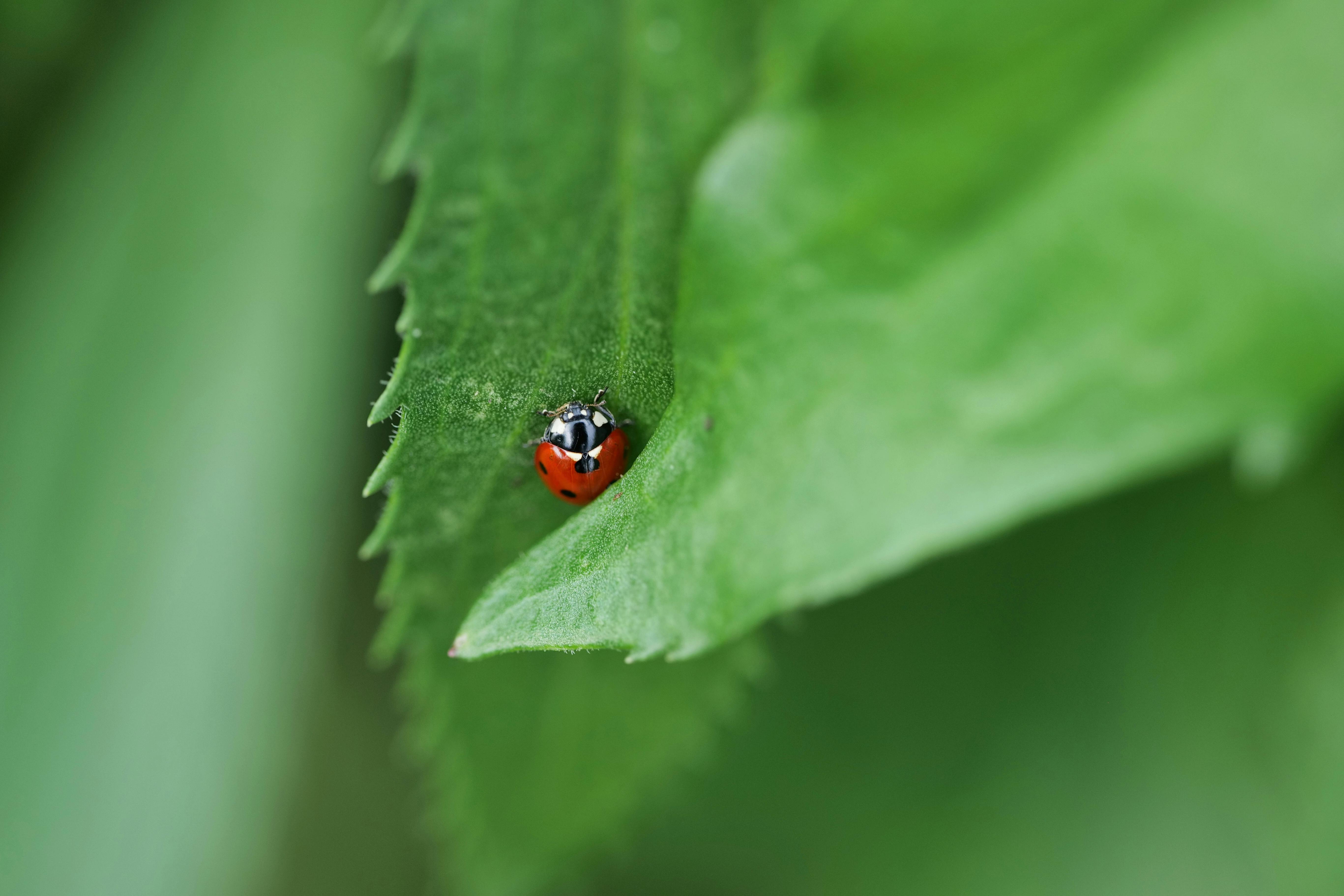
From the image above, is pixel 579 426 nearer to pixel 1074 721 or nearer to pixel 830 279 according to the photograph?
pixel 830 279

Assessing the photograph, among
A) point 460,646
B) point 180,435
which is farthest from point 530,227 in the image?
point 180,435

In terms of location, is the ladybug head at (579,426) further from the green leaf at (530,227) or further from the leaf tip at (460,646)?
the leaf tip at (460,646)

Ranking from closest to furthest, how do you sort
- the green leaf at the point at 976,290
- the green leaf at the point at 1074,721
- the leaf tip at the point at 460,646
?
the green leaf at the point at 976,290 < the leaf tip at the point at 460,646 < the green leaf at the point at 1074,721

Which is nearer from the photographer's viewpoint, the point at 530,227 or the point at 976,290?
the point at 976,290

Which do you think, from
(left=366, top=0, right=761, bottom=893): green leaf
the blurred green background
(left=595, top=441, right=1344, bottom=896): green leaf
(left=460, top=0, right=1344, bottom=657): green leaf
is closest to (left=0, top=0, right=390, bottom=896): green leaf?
the blurred green background

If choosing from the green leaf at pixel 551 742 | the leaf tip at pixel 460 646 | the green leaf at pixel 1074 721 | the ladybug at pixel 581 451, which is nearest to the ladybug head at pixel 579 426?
the ladybug at pixel 581 451

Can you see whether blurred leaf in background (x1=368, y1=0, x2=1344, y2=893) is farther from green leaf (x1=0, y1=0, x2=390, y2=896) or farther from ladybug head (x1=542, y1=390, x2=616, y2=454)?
green leaf (x1=0, y1=0, x2=390, y2=896)

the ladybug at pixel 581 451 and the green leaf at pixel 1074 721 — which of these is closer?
the ladybug at pixel 581 451
